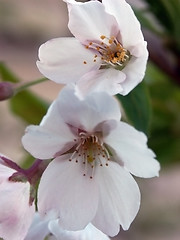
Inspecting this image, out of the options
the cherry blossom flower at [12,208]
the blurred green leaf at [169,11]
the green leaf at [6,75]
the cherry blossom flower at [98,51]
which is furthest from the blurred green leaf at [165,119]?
the cherry blossom flower at [12,208]

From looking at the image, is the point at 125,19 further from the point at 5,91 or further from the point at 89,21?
the point at 5,91

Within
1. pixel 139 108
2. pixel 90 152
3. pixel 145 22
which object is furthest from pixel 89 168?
pixel 145 22

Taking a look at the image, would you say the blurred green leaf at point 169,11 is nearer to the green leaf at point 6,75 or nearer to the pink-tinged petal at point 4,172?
the green leaf at point 6,75

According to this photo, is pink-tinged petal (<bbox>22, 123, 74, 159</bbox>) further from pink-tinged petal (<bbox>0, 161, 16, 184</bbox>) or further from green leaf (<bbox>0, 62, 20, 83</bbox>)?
green leaf (<bbox>0, 62, 20, 83</bbox>)

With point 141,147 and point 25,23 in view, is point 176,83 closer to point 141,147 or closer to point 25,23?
point 141,147

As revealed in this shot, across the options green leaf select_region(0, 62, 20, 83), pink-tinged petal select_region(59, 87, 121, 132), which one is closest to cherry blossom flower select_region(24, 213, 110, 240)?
pink-tinged petal select_region(59, 87, 121, 132)

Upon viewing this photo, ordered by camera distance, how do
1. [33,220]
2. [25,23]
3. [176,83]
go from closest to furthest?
[33,220] < [176,83] < [25,23]

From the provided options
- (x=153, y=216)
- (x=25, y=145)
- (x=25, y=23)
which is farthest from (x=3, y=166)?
(x=25, y=23)
